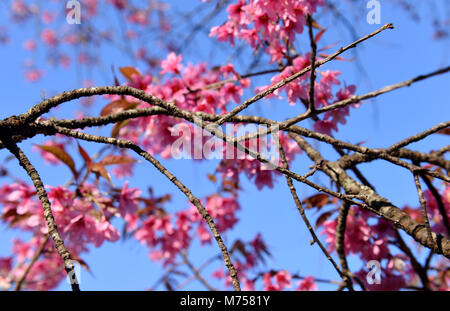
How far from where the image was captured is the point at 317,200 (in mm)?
1772

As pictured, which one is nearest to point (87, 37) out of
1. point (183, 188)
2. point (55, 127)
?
point (55, 127)

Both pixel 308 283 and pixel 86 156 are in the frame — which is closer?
pixel 86 156

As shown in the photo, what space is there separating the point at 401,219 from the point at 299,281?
1483 millimetres

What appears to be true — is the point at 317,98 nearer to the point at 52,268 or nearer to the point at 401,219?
the point at 401,219

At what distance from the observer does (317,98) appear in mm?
1624

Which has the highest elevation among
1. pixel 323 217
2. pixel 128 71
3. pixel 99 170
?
pixel 128 71

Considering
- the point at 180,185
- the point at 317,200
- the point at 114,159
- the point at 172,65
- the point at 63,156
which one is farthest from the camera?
→ the point at 172,65

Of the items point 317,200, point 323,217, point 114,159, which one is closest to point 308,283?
point 323,217

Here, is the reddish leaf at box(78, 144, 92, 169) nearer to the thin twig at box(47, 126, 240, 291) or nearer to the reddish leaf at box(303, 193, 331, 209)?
the thin twig at box(47, 126, 240, 291)

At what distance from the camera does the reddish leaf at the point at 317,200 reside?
1.76 m

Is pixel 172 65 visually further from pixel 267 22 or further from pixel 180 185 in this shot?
pixel 180 185

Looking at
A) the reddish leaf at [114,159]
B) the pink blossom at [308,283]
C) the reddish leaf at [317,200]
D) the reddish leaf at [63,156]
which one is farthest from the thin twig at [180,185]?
the pink blossom at [308,283]

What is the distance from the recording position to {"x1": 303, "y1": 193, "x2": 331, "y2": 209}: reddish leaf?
1763 mm

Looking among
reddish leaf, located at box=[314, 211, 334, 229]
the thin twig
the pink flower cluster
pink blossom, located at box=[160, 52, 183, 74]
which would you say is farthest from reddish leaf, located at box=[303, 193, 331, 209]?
the thin twig
